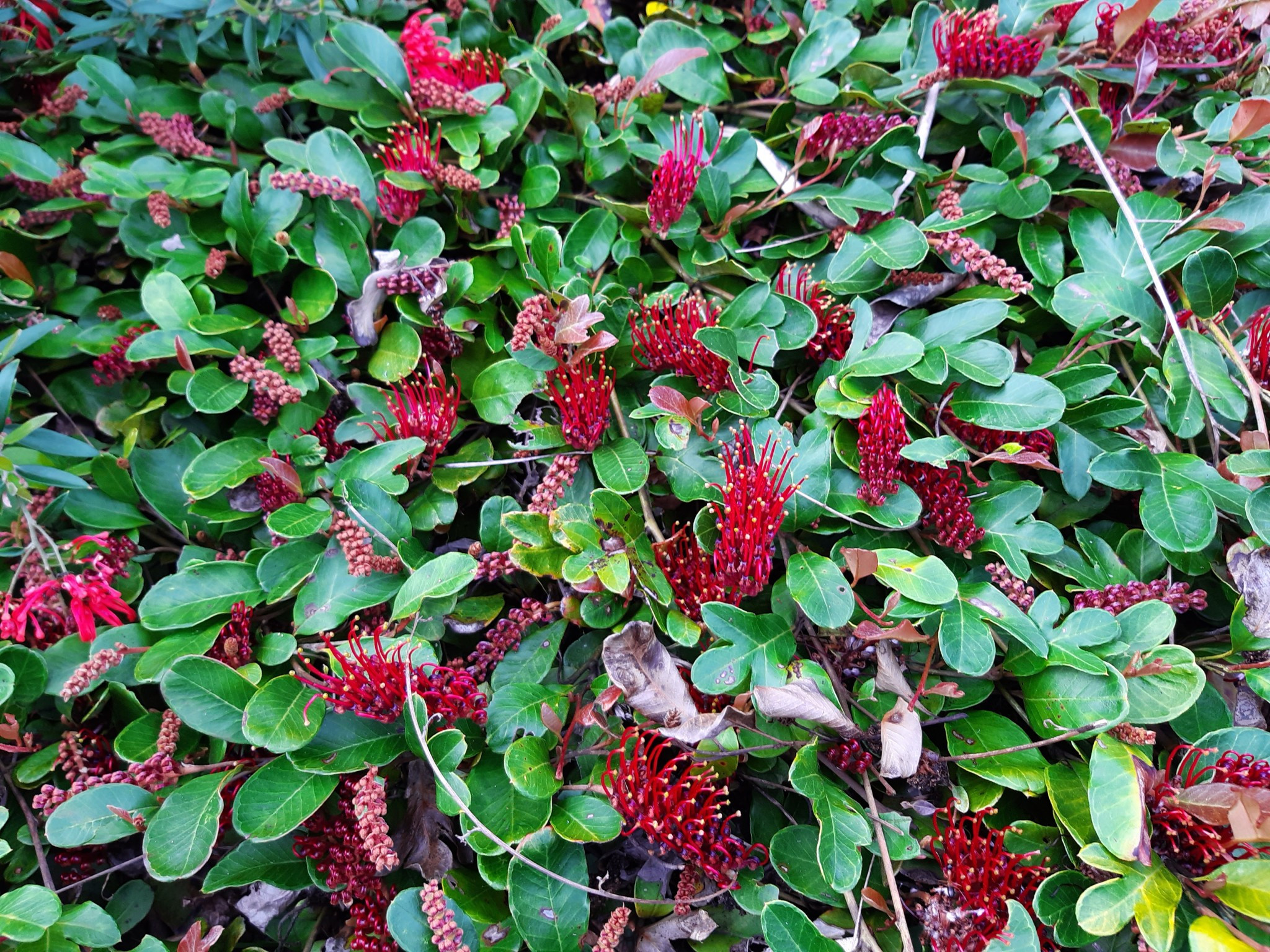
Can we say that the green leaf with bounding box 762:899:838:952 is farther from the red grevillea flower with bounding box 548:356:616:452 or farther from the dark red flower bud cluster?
the red grevillea flower with bounding box 548:356:616:452

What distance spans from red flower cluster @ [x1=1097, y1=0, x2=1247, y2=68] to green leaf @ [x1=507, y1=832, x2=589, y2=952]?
1739 millimetres

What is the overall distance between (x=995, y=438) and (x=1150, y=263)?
41cm

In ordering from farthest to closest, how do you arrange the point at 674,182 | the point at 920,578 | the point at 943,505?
the point at 674,182
the point at 943,505
the point at 920,578

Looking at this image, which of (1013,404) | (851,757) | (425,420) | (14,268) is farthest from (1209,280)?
(14,268)

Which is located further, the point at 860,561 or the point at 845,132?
the point at 845,132

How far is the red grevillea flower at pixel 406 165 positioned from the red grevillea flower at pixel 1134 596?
1320 millimetres

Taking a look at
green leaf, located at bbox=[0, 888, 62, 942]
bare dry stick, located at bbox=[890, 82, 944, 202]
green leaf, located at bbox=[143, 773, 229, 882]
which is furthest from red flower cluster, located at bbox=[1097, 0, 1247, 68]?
green leaf, located at bbox=[0, 888, 62, 942]

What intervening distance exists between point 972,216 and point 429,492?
1.08 m

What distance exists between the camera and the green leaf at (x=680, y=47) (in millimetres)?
1592

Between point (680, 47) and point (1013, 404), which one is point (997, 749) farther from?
point (680, 47)

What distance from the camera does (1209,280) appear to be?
1.31m

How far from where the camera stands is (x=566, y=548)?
1.19 metres

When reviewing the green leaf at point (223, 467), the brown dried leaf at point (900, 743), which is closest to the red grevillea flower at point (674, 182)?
the green leaf at point (223, 467)

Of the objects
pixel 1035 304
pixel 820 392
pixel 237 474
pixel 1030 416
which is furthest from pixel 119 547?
pixel 1035 304
